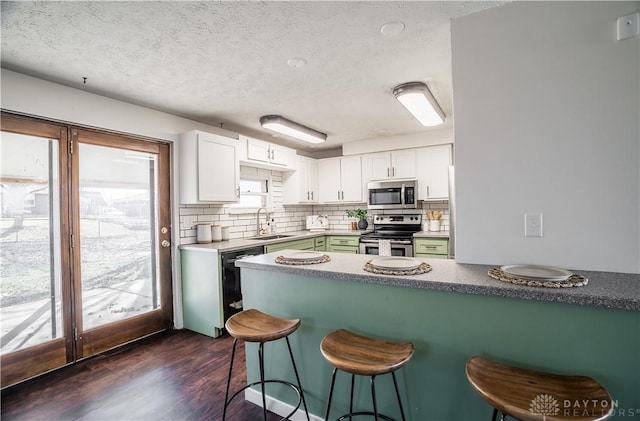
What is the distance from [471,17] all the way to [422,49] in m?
0.39

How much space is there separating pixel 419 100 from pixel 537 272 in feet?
6.15

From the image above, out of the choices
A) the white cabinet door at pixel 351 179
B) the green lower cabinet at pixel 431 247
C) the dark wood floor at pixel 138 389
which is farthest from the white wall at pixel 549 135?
the white cabinet door at pixel 351 179

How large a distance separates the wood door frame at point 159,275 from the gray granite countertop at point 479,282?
178 centimetres

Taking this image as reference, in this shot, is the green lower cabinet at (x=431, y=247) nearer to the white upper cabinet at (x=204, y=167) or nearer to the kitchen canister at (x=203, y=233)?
the white upper cabinet at (x=204, y=167)

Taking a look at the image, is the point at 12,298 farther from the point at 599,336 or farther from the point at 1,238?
the point at 599,336

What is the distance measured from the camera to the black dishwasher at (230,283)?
119 inches

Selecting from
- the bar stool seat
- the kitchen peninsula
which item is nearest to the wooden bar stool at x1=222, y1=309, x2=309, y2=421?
the bar stool seat

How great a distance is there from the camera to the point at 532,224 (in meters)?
1.57

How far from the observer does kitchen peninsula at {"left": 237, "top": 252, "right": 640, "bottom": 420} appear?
1146mm

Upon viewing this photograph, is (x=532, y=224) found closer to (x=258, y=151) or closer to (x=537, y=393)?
(x=537, y=393)

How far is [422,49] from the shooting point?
6.78 ft

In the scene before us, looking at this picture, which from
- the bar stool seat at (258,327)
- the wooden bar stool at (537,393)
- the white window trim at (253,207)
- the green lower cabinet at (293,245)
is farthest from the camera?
the white window trim at (253,207)

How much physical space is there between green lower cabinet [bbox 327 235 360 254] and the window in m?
1.14

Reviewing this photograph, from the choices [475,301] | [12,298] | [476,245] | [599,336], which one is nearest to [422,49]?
[476,245]
